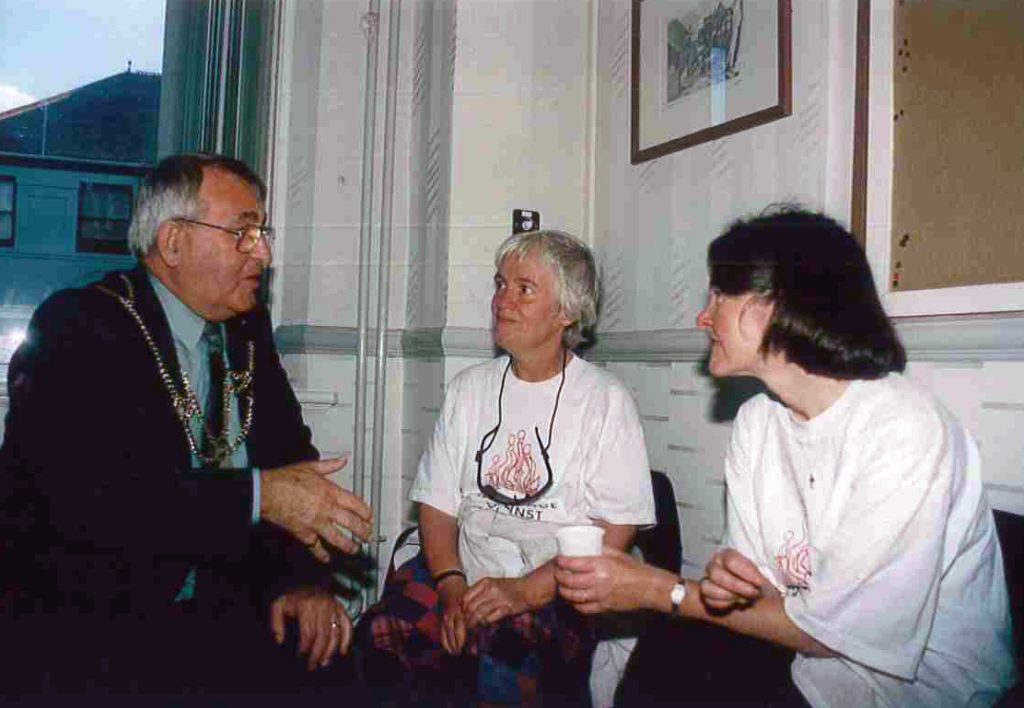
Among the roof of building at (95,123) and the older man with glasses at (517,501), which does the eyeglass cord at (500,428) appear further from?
the roof of building at (95,123)

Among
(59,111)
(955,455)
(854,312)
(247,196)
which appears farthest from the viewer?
(59,111)

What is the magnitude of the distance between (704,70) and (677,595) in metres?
1.35

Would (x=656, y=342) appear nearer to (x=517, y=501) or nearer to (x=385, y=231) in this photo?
(x=517, y=501)

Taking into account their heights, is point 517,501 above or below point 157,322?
below

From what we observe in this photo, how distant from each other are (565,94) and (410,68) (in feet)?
1.64

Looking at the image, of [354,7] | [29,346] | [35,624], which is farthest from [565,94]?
[35,624]

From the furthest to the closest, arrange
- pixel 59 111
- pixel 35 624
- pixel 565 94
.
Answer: pixel 565 94 < pixel 59 111 < pixel 35 624

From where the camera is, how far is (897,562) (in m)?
0.99

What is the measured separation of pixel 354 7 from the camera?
2457 mm

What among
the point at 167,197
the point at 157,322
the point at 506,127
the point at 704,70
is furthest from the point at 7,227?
the point at 704,70

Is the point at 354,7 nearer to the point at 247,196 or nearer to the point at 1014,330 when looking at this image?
the point at 247,196

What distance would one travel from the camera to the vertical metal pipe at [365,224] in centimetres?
242

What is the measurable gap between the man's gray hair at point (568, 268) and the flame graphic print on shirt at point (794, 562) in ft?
2.60

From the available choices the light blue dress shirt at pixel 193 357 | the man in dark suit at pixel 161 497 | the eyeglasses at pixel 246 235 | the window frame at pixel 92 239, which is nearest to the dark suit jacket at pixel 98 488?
the man in dark suit at pixel 161 497
